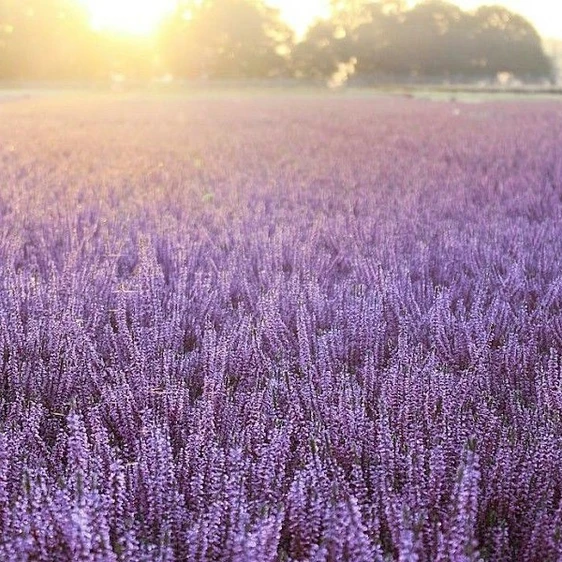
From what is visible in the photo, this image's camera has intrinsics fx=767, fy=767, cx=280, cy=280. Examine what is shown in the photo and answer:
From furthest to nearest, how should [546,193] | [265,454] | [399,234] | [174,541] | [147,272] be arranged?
1. [546,193]
2. [399,234]
3. [147,272]
4. [265,454]
5. [174,541]

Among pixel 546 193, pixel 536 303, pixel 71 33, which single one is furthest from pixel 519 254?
pixel 71 33

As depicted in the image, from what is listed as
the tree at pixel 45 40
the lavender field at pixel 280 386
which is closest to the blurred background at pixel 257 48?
the tree at pixel 45 40

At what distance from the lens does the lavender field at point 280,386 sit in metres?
1.02

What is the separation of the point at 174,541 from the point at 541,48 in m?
57.6

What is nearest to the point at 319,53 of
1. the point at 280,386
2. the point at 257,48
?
the point at 257,48

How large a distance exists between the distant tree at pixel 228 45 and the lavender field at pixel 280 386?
4740 cm

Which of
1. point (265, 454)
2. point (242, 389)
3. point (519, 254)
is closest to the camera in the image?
point (265, 454)

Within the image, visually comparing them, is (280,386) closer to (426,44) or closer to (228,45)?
(228,45)

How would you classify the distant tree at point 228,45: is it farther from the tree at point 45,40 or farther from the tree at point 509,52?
the tree at point 509,52

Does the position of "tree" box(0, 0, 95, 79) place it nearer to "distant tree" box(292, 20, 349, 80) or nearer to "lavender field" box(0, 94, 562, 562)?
"distant tree" box(292, 20, 349, 80)

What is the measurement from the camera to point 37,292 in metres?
2.06

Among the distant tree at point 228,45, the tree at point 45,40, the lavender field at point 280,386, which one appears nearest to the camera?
the lavender field at point 280,386

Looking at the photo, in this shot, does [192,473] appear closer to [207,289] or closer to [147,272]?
[207,289]

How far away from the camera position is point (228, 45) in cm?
4947
